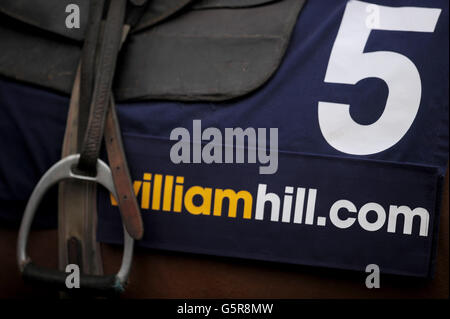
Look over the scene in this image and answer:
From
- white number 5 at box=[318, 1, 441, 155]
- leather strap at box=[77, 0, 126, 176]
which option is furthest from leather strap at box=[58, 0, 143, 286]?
white number 5 at box=[318, 1, 441, 155]

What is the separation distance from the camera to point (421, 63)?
91 cm

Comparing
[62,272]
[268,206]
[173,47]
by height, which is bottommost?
[62,272]

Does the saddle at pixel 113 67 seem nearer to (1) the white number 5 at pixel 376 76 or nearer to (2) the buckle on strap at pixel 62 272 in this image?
(2) the buckle on strap at pixel 62 272

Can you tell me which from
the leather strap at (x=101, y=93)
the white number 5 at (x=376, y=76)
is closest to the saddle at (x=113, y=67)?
the leather strap at (x=101, y=93)

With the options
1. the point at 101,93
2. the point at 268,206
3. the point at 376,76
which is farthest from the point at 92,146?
the point at 376,76

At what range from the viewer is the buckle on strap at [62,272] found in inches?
37.3

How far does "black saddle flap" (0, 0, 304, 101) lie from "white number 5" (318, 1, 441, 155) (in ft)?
0.39

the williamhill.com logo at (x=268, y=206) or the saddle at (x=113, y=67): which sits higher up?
the saddle at (x=113, y=67)

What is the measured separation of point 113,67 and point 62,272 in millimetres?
425

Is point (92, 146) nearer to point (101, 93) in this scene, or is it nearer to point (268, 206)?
point (101, 93)

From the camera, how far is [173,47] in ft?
3.26
